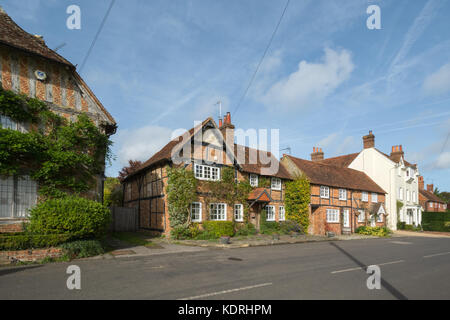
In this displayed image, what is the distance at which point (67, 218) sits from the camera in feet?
35.7

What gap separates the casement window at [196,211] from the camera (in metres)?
19.0

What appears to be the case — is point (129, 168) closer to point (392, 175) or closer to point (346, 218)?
point (346, 218)

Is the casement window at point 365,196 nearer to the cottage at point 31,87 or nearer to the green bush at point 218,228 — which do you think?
the green bush at point 218,228

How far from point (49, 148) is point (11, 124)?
172cm

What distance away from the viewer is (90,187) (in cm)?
1356

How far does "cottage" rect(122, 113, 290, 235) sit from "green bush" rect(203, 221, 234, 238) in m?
0.57

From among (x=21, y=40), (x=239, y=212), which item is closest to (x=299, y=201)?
(x=239, y=212)

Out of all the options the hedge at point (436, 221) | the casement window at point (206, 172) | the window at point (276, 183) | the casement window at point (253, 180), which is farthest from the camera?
the hedge at point (436, 221)

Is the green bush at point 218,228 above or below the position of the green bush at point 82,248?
below

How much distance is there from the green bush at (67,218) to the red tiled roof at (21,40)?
656 centimetres

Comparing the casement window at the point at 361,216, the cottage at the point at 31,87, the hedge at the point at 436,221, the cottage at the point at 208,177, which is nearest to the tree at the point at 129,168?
the cottage at the point at 208,177

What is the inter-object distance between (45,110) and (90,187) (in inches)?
156
